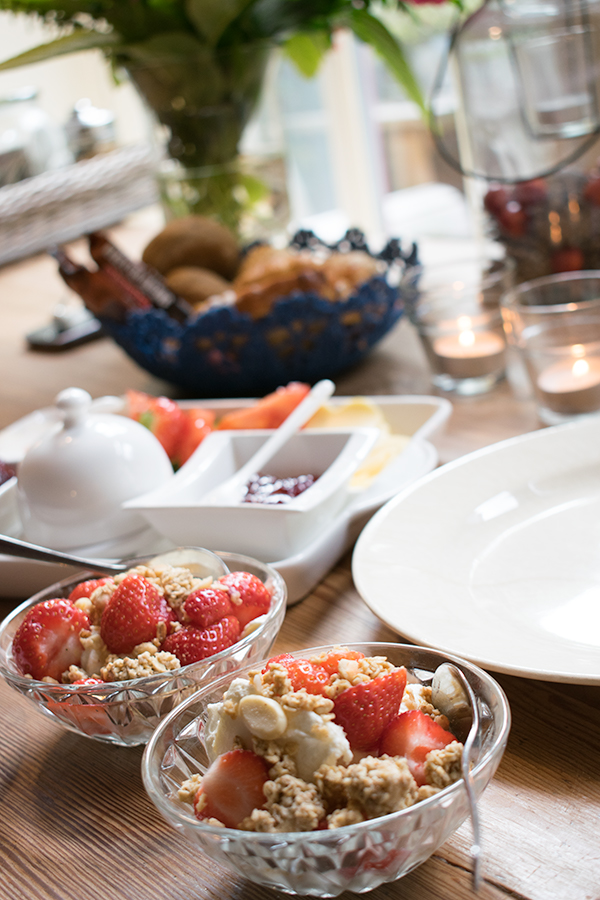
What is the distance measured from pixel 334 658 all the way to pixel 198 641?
4.3 inches

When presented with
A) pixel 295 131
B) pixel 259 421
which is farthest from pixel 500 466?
pixel 295 131

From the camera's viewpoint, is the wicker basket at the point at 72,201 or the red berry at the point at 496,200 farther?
the wicker basket at the point at 72,201

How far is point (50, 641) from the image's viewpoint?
55cm

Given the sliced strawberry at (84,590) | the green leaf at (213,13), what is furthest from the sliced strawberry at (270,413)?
the green leaf at (213,13)

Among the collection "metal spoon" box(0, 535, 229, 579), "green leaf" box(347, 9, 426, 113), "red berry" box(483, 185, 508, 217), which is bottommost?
"metal spoon" box(0, 535, 229, 579)

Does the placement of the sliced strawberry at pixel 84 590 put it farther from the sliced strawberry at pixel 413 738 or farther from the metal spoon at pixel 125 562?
the sliced strawberry at pixel 413 738

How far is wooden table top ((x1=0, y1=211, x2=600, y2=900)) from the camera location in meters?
0.43

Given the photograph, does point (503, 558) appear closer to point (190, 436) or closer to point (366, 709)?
point (366, 709)

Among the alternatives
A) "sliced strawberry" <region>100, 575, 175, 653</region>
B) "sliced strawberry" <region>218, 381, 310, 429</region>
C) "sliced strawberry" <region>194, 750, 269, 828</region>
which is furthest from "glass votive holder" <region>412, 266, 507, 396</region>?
"sliced strawberry" <region>194, 750, 269, 828</region>

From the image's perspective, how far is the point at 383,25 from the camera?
58.6 inches

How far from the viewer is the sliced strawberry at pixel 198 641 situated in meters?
0.53

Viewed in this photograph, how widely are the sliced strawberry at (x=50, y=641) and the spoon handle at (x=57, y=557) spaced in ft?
0.31

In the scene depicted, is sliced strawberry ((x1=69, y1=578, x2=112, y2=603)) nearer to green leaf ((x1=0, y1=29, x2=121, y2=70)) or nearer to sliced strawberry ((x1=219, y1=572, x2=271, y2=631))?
sliced strawberry ((x1=219, y1=572, x2=271, y2=631))

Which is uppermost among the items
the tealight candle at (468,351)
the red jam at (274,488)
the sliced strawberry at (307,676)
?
the sliced strawberry at (307,676)
